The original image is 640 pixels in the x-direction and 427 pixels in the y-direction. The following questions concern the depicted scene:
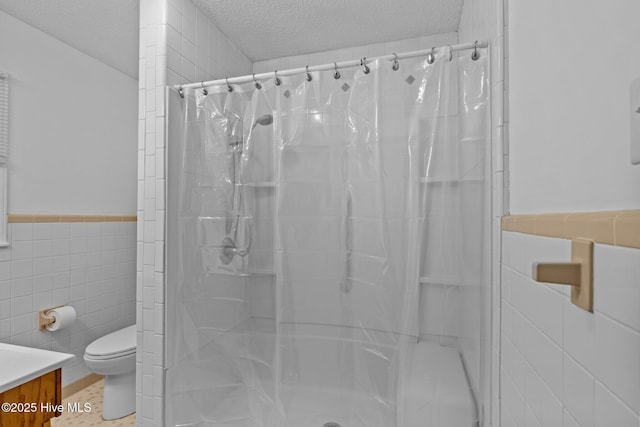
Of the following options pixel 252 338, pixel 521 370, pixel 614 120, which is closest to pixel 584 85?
pixel 614 120

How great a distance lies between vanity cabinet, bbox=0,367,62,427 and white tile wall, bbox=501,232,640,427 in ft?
5.06

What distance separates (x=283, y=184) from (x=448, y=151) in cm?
65

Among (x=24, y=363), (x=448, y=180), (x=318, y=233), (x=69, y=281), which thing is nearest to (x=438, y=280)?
(x=448, y=180)

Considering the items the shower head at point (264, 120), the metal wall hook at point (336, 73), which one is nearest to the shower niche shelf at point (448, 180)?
the metal wall hook at point (336, 73)

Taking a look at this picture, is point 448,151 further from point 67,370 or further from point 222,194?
point 67,370

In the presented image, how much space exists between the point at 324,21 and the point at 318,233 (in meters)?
1.35

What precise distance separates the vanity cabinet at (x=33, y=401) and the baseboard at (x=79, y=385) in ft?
3.89

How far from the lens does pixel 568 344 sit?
1.86 feet

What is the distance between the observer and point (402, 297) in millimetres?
1296

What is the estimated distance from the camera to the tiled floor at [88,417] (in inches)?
78.6

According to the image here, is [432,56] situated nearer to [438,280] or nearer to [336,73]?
[336,73]

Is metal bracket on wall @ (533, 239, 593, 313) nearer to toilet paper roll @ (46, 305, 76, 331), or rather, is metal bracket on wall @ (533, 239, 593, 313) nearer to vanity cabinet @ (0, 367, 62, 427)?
vanity cabinet @ (0, 367, 62, 427)

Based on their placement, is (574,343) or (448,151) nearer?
(574,343)

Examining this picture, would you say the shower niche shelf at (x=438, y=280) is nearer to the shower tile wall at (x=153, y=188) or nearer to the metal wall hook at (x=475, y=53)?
the metal wall hook at (x=475, y=53)
